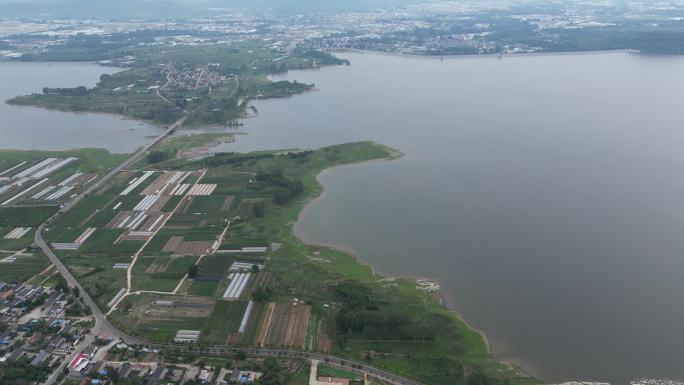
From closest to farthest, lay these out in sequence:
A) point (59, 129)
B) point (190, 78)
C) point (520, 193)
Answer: point (520, 193), point (59, 129), point (190, 78)

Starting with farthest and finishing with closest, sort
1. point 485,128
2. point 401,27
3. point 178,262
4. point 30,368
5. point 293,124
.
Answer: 1. point 401,27
2. point 293,124
3. point 485,128
4. point 178,262
5. point 30,368

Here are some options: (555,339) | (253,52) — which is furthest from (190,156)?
(253,52)

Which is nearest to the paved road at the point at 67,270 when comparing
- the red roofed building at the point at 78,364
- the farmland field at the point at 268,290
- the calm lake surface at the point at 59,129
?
the farmland field at the point at 268,290

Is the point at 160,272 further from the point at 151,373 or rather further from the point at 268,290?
the point at 151,373

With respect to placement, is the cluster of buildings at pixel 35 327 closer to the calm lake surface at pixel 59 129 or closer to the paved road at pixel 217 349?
the paved road at pixel 217 349

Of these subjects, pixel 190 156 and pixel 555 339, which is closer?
pixel 555 339

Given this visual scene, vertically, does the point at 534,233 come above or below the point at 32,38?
below

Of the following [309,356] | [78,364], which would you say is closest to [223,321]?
[309,356]

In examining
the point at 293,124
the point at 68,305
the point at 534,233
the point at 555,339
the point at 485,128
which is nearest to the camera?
the point at 555,339

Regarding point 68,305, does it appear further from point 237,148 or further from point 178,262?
point 237,148
